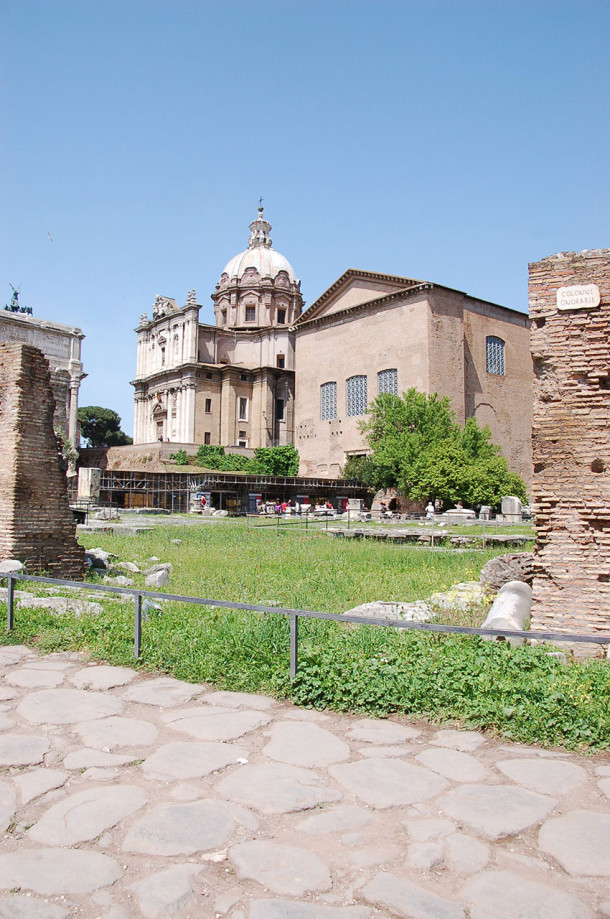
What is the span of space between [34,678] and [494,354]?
43.9 metres

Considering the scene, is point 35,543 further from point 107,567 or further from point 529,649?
point 529,649

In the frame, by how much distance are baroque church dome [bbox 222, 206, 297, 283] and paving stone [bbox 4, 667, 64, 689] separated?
57.0 m

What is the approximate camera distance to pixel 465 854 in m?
2.34

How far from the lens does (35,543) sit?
8.80 m

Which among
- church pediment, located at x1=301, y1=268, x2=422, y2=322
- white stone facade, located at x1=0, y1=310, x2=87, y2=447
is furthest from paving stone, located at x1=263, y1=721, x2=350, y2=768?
white stone facade, located at x1=0, y1=310, x2=87, y2=447

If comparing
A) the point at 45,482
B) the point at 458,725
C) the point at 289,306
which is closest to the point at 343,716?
the point at 458,725

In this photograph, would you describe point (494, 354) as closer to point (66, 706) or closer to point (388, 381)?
point (388, 381)

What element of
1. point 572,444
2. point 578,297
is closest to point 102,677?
point 572,444

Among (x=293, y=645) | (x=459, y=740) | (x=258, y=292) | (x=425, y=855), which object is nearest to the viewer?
(x=425, y=855)

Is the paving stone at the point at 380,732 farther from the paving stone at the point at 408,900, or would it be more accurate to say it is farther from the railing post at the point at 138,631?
the railing post at the point at 138,631

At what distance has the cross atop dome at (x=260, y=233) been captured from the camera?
62906 millimetres

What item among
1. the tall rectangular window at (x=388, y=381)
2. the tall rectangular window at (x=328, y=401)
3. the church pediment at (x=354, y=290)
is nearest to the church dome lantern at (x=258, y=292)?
the church pediment at (x=354, y=290)

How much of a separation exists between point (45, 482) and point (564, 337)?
22.0 feet

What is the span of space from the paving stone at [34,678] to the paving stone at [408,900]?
9.53 feet
